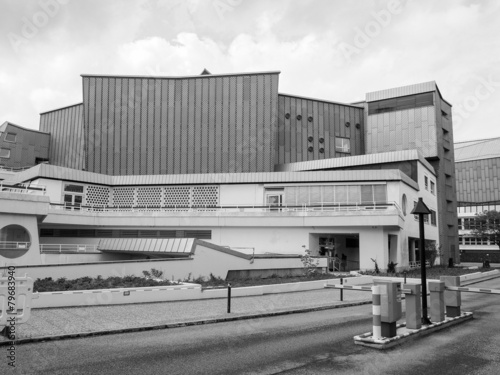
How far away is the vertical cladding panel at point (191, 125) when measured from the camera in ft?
149

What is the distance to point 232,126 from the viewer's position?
4572cm

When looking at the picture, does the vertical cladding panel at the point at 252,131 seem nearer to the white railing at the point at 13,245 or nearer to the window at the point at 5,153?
the white railing at the point at 13,245

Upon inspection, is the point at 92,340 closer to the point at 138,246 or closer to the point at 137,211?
the point at 138,246

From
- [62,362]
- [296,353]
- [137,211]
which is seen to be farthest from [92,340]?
[137,211]

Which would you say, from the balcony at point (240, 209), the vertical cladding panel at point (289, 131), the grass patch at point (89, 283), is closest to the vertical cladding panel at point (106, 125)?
the balcony at point (240, 209)

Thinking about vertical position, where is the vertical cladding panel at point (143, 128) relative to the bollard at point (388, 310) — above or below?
above

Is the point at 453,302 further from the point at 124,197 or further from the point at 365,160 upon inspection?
the point at 124,197

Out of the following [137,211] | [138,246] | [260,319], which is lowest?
[260,319]

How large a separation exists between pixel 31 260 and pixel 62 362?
65.9 ft

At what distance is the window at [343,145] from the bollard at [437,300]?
41.5m

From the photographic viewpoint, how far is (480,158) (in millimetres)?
92938

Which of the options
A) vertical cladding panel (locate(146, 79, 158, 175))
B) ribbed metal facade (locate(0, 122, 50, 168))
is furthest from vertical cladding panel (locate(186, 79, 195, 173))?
ribbed metal facade (locate(0, 122, 50, 168))

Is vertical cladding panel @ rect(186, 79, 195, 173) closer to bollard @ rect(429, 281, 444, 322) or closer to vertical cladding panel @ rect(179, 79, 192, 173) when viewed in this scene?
vertical cladding panel @ rect(179, 79, 192, 173)

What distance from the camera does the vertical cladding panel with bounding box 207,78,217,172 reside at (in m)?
45.3
